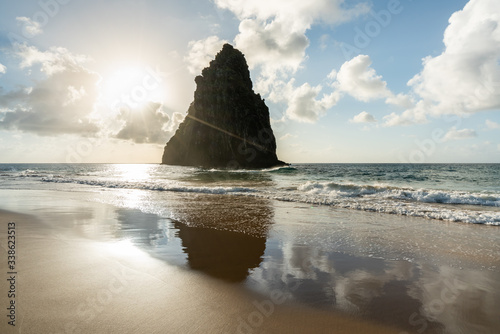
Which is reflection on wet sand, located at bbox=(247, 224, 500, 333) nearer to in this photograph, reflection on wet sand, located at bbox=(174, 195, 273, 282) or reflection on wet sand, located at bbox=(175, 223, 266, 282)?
reflection on wet sand, located at bbox=(175, 223, 266, 282)

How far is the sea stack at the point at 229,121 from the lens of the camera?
91500mm

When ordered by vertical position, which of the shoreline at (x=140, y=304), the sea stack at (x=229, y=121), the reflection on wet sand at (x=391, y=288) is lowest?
the reflection on wet sand at (x=391, y=288)

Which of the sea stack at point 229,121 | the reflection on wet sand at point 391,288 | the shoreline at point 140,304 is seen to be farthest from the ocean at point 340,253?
the sea stack at point 229,121

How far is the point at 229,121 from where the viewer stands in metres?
92.4

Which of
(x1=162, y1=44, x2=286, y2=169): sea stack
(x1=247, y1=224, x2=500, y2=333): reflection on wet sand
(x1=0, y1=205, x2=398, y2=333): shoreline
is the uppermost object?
(x1=162, y1=44, x2=286, y2=169): sea stack

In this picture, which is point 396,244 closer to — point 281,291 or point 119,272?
point 281,291

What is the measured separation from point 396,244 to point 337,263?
2.55m

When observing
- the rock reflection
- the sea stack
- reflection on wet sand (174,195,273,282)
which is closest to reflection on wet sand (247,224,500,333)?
the rock reflection

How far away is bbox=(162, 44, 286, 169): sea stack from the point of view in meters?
91.5

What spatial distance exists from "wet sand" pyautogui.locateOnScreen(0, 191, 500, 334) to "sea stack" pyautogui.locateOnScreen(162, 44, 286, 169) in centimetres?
8000

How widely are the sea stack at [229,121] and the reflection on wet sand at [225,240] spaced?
251 ft

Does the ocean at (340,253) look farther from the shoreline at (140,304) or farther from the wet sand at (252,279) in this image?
the shoreline at (140,304)

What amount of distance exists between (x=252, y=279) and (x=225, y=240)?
2.62m

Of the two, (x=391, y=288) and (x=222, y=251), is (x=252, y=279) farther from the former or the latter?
(x=391, y=288)
